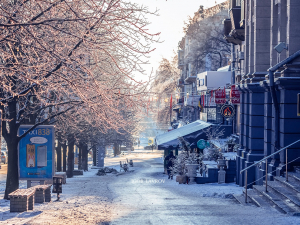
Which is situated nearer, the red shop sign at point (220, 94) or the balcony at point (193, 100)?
the red shop sign at point (220, 94)

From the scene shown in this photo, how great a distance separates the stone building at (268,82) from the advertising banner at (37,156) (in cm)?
723

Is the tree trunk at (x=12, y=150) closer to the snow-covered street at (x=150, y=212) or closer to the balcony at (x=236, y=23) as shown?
the snow-covered street at (x=150, y=212)

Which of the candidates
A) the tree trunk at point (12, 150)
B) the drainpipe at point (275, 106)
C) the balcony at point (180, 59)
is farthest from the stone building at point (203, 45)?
the tree trunk at point (12, 150)

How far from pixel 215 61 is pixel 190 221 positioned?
3650 cm

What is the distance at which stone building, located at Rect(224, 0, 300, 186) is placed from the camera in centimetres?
1352

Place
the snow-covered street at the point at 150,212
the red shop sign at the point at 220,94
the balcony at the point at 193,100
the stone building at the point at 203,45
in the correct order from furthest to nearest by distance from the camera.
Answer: the stone building at the point at 203,45 < the balcony at the point at 193,100 < the red shop sign at the point at 220,94 < the snow-covered street at the point at 150,212

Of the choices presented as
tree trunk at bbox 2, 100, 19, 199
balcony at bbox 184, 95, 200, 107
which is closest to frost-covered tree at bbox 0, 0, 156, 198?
tree trunk at bbox 2, 100, 19, 199

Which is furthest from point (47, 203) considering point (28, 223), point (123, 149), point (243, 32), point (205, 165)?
point (123, 149)

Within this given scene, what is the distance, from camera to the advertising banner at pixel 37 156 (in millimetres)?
15586

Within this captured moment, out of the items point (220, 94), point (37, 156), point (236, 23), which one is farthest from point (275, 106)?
point (220, 94)

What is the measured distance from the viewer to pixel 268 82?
1441 cm

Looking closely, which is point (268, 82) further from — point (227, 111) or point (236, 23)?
point (227, 111)

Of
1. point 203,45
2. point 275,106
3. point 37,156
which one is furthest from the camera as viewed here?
point 203,45

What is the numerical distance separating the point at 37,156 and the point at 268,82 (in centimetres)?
847
